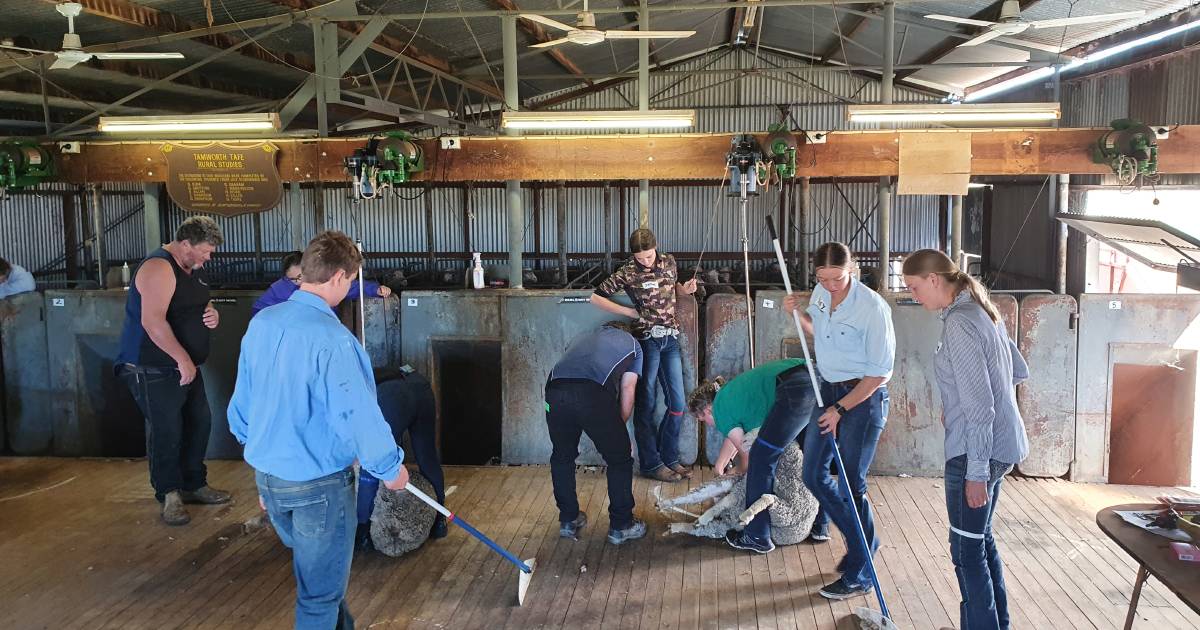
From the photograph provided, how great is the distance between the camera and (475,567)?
4609mm

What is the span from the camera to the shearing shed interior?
3.37 meters

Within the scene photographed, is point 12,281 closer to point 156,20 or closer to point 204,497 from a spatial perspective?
point 156,20

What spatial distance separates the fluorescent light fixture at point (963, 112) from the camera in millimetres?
5551

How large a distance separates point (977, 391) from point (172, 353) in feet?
14.3

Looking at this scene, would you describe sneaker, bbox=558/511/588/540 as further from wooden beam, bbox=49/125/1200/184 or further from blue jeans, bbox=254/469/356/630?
wooden beam, bbox=49/125/1200/184

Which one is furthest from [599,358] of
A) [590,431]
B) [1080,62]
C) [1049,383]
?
[1080,62]

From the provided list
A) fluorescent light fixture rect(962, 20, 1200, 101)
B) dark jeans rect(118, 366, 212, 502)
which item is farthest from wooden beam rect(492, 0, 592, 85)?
fluorescent light fixture rect(962, 20, 1200, 101)

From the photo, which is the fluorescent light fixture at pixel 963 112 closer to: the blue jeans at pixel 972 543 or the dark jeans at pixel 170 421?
the blue jeans at pixel 972 543

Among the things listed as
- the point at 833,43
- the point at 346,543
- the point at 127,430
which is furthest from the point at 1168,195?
the point at 127,430

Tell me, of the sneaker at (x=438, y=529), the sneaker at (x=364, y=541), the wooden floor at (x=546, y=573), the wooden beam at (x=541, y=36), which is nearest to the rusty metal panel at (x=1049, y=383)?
the wooden floor at (x=546, y=573)

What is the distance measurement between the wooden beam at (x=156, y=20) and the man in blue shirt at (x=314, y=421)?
4.57 meters

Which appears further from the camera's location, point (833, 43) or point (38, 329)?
point (833, 43)

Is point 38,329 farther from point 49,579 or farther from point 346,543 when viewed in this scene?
point 346,543

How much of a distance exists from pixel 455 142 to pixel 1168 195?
7.10 metres
